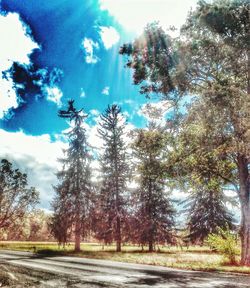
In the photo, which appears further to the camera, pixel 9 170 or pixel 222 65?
pixel 9 170

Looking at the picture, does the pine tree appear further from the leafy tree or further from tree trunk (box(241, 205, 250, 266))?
the leafy tree

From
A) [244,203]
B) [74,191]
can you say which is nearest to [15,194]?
[74,191]

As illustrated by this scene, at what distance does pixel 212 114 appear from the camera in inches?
565

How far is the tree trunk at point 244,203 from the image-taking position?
17842 mm

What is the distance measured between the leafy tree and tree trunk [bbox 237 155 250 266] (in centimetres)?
6

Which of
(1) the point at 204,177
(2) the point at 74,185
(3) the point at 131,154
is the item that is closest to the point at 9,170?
(2) the point at 74,185

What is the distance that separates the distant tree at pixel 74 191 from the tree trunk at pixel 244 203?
2317 cm

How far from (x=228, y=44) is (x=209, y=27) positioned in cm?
105

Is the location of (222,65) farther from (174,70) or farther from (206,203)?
(206,203)

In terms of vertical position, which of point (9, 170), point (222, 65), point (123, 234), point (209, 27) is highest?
point (9, 170)

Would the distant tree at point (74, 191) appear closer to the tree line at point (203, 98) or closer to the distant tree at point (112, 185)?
the distant tree at point (112, 185)

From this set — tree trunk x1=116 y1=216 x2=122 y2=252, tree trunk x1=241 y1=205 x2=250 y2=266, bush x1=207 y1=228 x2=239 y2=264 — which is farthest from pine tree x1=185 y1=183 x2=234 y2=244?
bush x1=207 y1=228 x2=239 y2=264

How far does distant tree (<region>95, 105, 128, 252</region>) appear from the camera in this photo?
1511 inches

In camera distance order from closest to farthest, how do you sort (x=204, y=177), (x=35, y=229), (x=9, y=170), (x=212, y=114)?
(x=212, y=114), (x=204, y=177), (x=9, y=170), (x=35, y=229)
